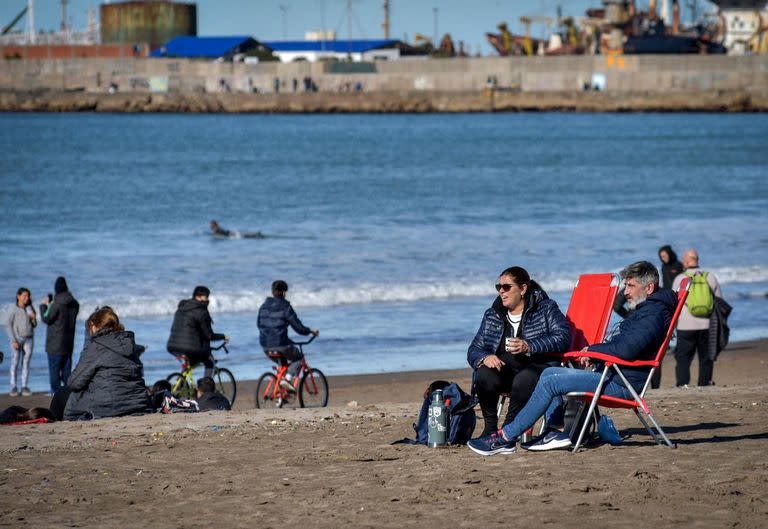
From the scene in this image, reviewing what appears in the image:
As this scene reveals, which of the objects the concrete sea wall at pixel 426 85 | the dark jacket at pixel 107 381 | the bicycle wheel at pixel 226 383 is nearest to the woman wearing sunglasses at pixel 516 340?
the dark jacket at pixel 107 381

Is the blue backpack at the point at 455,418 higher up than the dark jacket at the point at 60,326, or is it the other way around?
the blue backpack at the point at 455,418

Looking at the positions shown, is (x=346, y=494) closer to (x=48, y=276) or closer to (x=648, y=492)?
(x=648, y=492)

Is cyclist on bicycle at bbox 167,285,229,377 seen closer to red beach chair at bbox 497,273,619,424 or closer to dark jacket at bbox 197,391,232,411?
dark jacket at bbox 197,391,232,411

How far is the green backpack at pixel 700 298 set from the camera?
11.3 meters

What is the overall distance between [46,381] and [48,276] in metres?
12.7

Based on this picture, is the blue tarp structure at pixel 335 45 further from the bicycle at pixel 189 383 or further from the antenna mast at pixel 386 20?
the bicycle at pixel 189 383

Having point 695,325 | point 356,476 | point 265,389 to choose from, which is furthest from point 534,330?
point 265,389

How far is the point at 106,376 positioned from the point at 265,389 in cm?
333

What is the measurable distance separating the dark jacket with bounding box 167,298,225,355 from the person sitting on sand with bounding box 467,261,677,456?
16.1 feet

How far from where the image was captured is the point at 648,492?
249 inches

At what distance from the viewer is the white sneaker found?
7.36m

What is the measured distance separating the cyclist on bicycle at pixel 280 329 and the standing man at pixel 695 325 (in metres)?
3.35

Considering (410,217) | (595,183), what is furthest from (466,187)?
(410,217)

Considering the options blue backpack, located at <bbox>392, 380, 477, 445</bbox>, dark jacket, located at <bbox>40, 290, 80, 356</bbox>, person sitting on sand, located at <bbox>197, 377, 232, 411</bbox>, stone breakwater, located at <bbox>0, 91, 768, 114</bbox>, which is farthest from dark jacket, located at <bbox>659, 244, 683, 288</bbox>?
stone breakwater, located at <bbox>0, 91, 768, 114</bbox>
